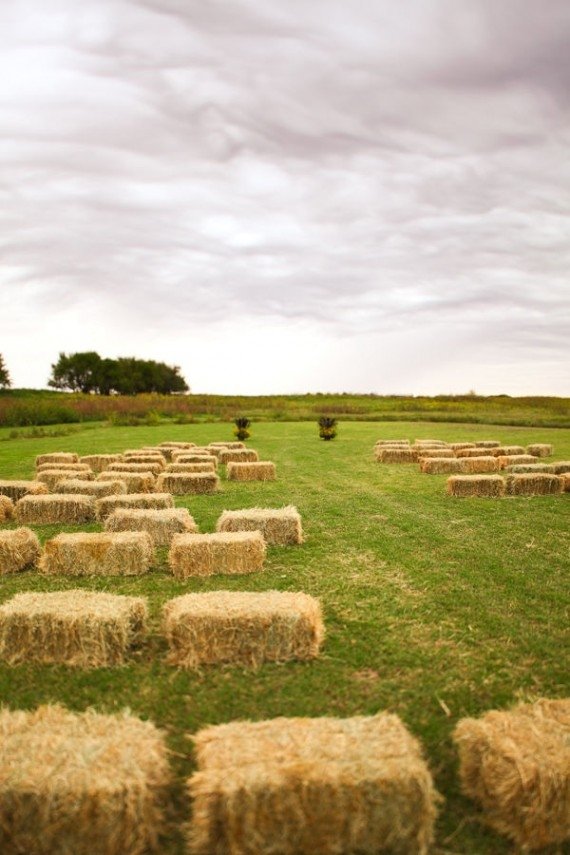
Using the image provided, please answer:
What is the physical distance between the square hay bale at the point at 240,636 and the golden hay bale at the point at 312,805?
2.24 m

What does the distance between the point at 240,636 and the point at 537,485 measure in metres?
12.3

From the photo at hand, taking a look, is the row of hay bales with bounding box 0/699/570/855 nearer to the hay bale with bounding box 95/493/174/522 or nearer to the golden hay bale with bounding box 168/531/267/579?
the golden hay bale with bounding box 168/531/267/579

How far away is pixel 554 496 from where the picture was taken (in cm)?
1625

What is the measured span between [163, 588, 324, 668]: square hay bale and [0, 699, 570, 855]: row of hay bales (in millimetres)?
1932

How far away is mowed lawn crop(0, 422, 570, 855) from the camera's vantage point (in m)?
5.30

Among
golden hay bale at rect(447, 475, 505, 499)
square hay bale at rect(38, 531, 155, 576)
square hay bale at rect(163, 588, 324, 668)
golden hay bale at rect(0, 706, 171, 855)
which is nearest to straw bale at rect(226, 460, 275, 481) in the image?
golden hay bale at rect(447, 475, 505, 499)

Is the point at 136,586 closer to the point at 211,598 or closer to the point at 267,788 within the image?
the point at 211,598

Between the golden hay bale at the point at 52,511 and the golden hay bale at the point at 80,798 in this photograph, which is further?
the golden hay bale at the point at 52,511

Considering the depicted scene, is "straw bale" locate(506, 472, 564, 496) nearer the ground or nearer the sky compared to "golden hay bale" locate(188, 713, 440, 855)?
nearer the sky

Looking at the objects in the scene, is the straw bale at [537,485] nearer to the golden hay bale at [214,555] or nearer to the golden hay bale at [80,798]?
the golden hay bale at [214,555]

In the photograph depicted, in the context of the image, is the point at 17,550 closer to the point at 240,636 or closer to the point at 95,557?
the point at 95,557

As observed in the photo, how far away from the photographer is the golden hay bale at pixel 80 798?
3738 mm

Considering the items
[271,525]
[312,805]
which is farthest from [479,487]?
[312,805]

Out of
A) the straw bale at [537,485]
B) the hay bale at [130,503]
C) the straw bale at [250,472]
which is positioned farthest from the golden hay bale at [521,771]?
the straw bale at [250,472]
